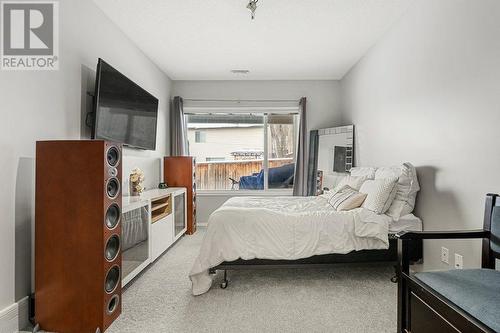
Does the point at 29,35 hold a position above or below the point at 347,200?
above

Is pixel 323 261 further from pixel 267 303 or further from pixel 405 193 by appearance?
pixel 405 193

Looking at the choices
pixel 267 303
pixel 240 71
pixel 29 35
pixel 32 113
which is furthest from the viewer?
pixel 240 71

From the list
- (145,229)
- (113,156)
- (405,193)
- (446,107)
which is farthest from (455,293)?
(145,229)

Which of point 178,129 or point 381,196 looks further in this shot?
point 178,129

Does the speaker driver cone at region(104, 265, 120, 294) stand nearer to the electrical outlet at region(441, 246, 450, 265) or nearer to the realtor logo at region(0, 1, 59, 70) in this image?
the realtor logo at region(0, 1, 59, 70)

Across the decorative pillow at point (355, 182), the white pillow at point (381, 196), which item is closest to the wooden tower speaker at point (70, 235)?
the white pillow at point (381, 196)

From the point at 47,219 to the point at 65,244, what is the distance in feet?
0.67

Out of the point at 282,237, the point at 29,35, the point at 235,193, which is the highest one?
the point at 29,35

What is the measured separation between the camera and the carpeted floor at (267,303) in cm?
181

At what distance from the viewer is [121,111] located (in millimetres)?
2816

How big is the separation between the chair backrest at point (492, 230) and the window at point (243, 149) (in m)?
3.55

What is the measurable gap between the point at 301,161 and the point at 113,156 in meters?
A: 3.42

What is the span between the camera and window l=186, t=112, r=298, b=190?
16.8 ft

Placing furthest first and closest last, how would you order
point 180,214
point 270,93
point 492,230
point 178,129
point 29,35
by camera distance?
point 270,93 < point 178,129 < point 180,214 < point 29,35 < point 492,230
